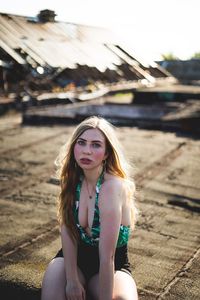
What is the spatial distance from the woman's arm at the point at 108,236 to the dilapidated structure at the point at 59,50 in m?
6.98

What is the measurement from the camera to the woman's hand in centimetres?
190

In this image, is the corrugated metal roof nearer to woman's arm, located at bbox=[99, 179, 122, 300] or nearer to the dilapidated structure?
the dilapidated structure

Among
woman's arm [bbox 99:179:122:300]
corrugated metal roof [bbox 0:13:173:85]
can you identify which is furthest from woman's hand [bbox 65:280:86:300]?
corrugated metal roof [bbox 0:13:173:85]

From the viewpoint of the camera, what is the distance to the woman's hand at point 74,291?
190cm

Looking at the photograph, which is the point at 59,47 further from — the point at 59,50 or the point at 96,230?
the point at 96,230

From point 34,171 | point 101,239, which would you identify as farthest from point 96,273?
point 34,171

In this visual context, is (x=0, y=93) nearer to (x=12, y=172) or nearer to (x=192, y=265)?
(x=12, y=172)

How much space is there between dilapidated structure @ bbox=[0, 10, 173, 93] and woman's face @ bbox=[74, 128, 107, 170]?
6701 mm

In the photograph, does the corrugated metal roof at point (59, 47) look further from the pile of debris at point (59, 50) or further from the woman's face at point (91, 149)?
the woman's face at point (91, 149)

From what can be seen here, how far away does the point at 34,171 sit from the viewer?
580 centimetres

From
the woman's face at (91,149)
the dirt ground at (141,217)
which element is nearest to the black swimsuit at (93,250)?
the woman's face at (91,149)

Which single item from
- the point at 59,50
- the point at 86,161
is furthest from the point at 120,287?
the point at 59,50

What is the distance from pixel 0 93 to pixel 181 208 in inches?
401

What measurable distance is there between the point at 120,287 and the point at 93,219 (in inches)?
16.0
